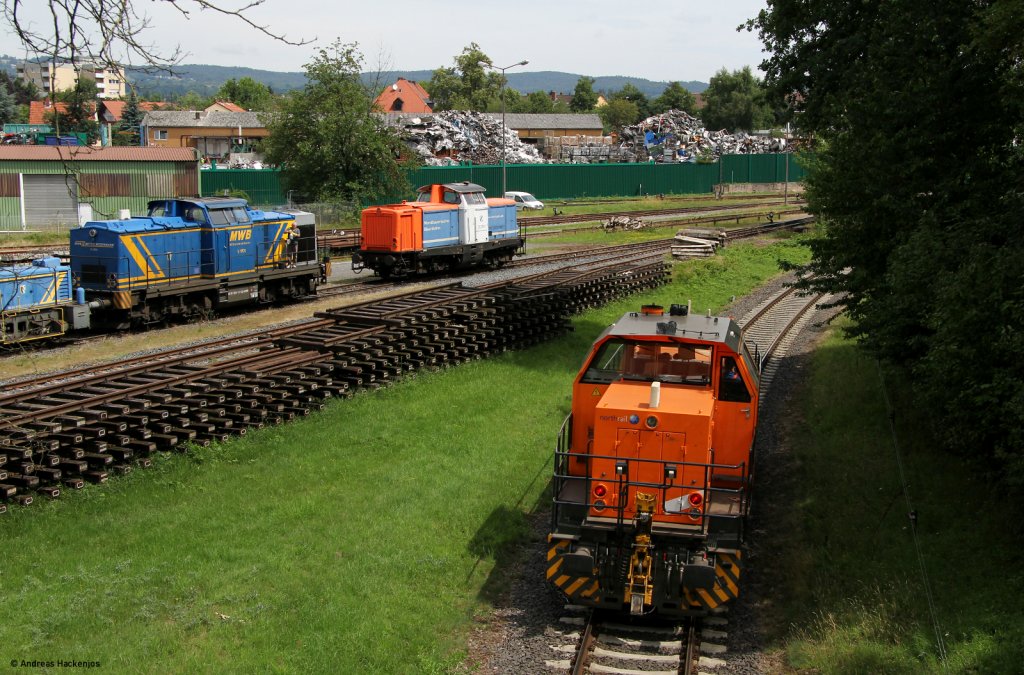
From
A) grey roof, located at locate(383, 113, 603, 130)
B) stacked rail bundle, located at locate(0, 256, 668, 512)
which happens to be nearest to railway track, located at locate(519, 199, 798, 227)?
stacked rail bundle, located at locate(0, 256, 668, 512)

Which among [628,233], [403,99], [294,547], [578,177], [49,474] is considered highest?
[403,99]

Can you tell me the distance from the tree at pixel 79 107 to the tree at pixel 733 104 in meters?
133

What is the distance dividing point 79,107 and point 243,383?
9614mm

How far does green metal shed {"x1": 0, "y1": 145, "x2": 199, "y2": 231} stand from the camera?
46.1 metres

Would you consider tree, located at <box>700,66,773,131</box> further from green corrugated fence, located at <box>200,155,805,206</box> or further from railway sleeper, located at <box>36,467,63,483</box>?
railway sleeper, located at <box>36,467,63,483</box>

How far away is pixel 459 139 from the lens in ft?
264

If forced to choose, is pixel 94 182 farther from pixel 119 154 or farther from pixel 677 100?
pixel 677 100

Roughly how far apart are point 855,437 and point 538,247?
29359 millimetres

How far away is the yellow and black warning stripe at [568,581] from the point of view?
9648 mm

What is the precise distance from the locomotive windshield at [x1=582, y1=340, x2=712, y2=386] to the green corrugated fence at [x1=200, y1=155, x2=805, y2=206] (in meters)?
44.3

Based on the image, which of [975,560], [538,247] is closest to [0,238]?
[538,247]

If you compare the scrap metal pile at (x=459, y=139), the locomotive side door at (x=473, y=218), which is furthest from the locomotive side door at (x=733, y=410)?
the scrap metal pile at (x=459, y=139)
